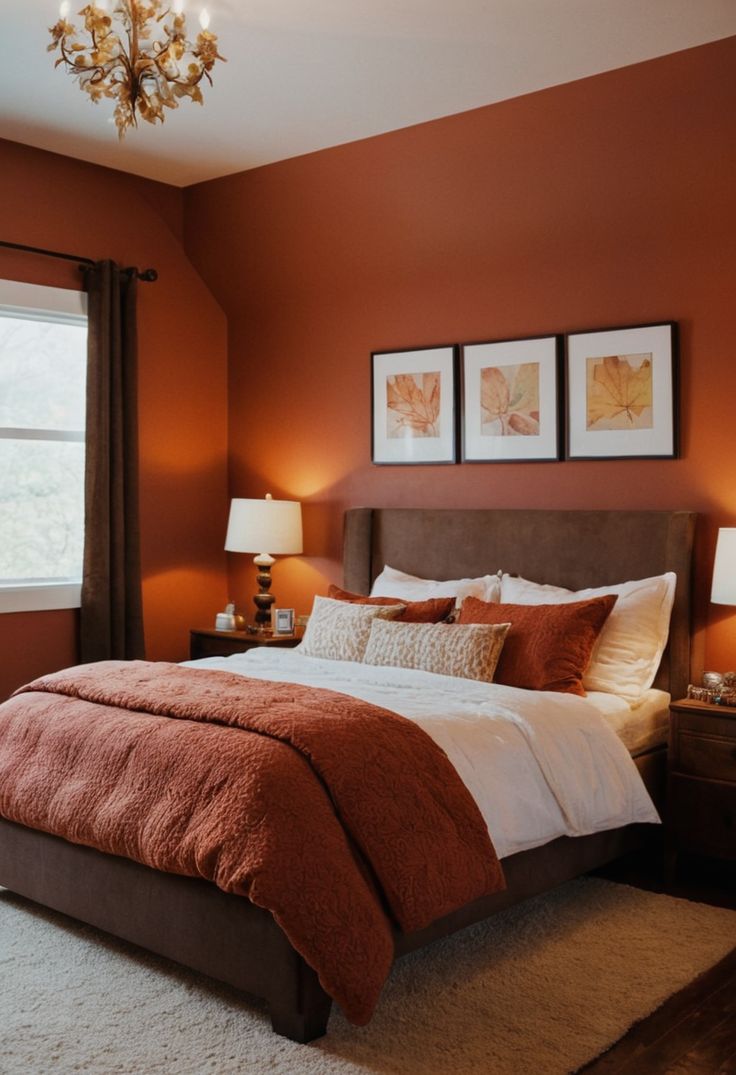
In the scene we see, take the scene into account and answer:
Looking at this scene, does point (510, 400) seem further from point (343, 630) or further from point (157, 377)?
point (157, 377)

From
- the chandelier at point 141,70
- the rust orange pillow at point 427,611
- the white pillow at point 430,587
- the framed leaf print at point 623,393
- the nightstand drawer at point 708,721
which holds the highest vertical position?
the chandelier at point 141,70

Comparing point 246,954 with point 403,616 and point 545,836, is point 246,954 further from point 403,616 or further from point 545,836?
point 403,616

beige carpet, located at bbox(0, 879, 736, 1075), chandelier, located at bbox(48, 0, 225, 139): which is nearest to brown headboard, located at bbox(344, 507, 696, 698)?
Result: beige carpet, located at bbox(0, 879, 736, 1075)

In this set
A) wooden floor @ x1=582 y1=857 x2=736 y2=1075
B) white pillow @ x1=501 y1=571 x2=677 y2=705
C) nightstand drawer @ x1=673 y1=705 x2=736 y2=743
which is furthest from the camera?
white pillow @ x1=501 y1=571 x2=677 y2=705

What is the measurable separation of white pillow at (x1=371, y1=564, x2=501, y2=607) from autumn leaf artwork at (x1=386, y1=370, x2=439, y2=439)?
0.68 m

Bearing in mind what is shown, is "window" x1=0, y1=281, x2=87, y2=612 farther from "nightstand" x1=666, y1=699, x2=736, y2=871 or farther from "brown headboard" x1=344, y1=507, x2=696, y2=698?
"nightstand" x1=666, y1=699, x2=736, y2=871

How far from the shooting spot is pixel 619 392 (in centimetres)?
474

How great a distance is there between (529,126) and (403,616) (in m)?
2.02

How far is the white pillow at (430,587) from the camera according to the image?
16.0 ft

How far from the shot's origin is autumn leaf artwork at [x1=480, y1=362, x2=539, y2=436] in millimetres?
5031

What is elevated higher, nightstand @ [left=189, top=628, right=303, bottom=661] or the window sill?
the window sill

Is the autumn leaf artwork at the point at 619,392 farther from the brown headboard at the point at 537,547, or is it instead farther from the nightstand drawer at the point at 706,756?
the nightstand drawer at the point at 706,756

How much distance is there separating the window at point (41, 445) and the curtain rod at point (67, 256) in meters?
0.17

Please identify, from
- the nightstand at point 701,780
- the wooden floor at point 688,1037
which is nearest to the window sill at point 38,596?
the nightstand at point 701,780
